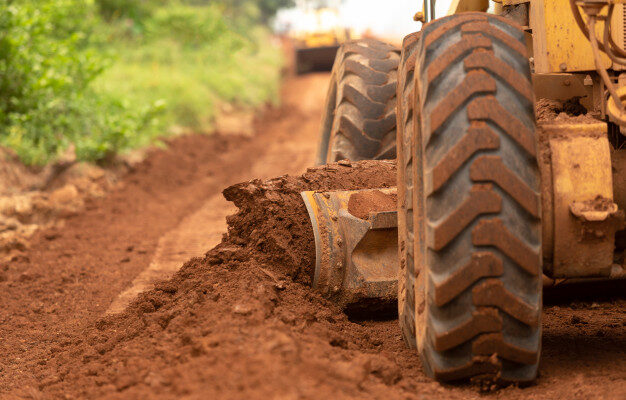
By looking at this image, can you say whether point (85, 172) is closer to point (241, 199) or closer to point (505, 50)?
point (241, 199)

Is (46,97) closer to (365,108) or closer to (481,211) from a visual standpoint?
(365,108)

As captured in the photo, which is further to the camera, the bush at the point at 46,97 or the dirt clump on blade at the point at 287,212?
the bush at the point at 46,97

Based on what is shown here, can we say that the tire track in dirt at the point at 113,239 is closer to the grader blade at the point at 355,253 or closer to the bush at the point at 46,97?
the bush at the point at 46,97

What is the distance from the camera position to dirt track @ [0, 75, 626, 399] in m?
2.93

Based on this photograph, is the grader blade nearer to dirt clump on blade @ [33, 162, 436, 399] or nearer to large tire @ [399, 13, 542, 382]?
dirt clump on blade @ [33, 162, 436, 399]

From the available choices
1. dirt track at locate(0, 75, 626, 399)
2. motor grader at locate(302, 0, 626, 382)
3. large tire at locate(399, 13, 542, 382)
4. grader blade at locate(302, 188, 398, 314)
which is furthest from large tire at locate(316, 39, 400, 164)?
large tire at locate(399, 13, 542, 382)

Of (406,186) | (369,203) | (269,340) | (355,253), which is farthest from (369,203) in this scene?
(269,340)

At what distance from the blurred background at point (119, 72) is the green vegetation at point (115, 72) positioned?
0.06 feet

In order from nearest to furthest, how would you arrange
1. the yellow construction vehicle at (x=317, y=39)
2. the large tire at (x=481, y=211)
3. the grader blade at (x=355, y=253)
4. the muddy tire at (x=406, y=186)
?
the large tire at (x=481, y=211), the muddy tire at (x=406, y=186), the grader blade at (x=355, y=253), the yellow construction vehicle at (x=317, y=39)

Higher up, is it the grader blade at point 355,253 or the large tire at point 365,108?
the large tire at point 365,108

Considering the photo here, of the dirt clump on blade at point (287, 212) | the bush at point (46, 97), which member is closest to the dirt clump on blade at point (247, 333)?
the dirt clump on blade at point (287, 212)

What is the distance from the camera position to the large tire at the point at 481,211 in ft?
9.72

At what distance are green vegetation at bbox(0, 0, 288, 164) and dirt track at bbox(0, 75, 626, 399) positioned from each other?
2445 mm

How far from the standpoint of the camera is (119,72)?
15680mm
